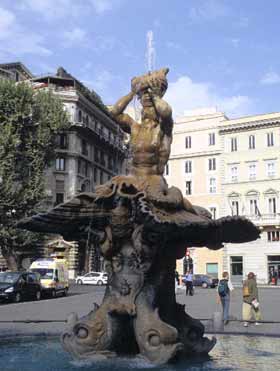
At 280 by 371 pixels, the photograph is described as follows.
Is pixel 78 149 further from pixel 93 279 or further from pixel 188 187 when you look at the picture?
pixel 93 279

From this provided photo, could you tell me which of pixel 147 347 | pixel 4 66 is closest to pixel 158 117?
pixel 147 347

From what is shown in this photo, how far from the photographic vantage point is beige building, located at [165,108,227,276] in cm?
6266

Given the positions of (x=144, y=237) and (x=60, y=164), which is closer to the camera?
(x=144, y=237)

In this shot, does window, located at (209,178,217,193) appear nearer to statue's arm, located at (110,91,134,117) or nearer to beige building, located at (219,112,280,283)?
beige building, located at (219,112,280,283)

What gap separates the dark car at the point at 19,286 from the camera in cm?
2596

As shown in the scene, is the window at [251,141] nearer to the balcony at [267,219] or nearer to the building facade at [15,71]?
the balcony at [267,219]

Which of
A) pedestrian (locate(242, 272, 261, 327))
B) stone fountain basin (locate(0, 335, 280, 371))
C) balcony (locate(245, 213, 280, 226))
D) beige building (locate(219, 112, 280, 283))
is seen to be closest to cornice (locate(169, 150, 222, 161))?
beige building (locate(219, 112, 280, 283))

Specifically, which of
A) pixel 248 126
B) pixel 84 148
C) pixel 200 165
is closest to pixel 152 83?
pixel 84 148

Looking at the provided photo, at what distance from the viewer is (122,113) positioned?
29.3 ft

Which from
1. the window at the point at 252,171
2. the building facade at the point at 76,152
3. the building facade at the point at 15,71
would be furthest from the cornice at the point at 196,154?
the building facade at the point at 15,71

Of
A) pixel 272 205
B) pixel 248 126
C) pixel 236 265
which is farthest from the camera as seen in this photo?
pixel 248 126

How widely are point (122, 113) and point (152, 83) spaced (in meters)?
0.70

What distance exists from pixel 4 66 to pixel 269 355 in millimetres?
60367

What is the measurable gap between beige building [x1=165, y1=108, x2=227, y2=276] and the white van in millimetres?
29752
